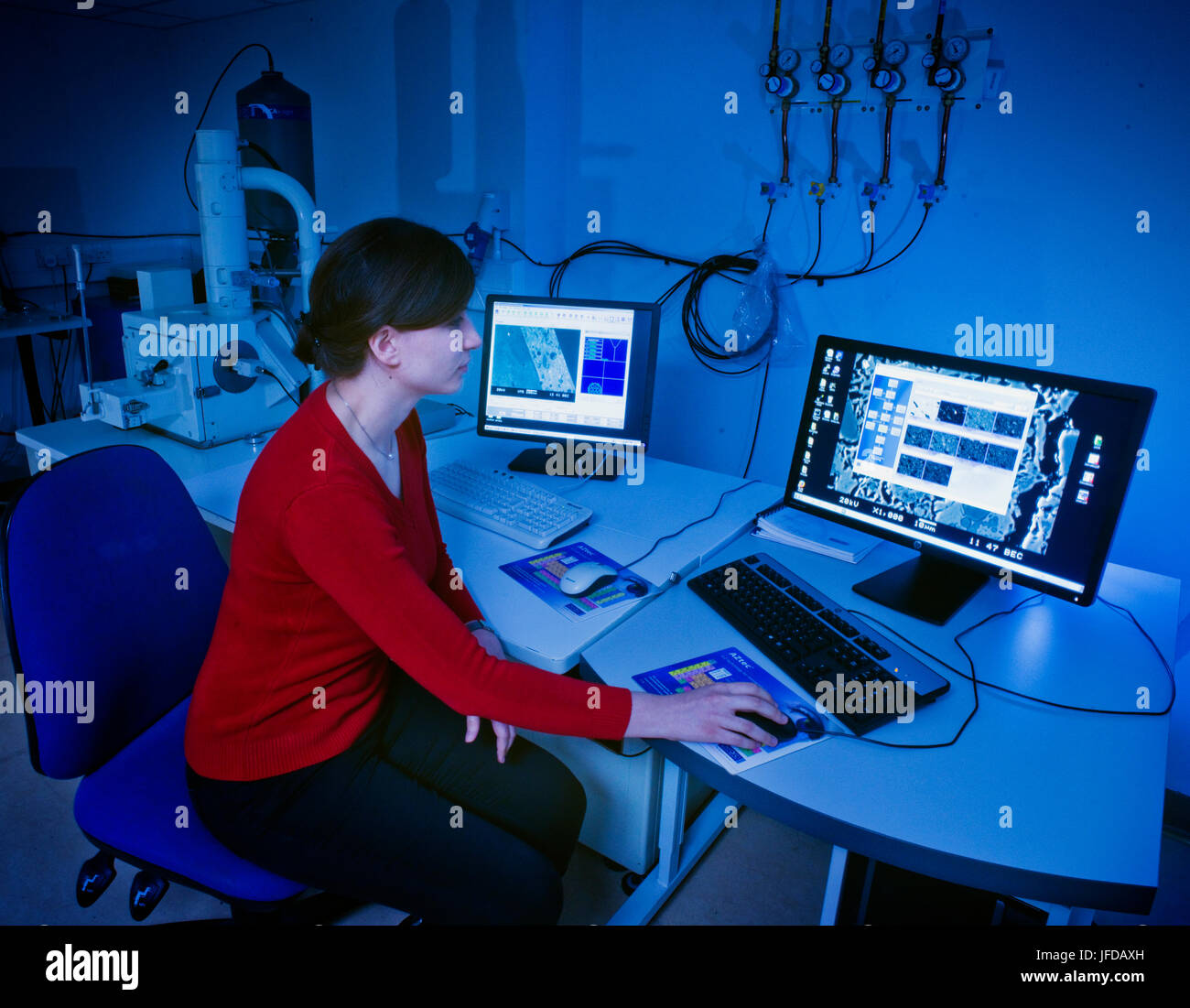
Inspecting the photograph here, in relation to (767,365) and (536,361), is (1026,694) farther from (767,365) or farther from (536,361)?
(767,365)

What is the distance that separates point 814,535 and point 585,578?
1.80 ft

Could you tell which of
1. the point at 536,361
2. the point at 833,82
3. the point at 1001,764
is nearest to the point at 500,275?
the point at 536,361

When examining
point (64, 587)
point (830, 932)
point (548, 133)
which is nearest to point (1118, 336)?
point (830, 932)

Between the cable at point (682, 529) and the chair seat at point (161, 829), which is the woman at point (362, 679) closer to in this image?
the chair seat at point (161, 829)

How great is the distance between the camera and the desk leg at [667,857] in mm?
1557

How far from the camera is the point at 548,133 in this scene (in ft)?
8.07

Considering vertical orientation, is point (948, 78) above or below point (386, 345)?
above

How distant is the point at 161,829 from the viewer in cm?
113

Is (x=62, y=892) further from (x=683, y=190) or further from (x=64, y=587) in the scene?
(x=683, y=190)

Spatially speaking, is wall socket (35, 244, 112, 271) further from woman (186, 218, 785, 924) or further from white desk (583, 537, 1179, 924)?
white desk (583, 537, 1179, 924)

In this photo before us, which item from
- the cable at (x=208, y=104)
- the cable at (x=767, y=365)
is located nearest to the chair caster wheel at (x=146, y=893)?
the cable at (x=767, y=365)

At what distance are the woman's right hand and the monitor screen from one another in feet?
3.08

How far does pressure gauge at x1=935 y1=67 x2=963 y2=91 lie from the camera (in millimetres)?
1840

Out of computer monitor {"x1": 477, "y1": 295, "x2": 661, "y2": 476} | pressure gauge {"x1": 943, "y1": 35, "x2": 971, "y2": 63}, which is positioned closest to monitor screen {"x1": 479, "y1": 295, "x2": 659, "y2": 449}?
computer monitor {"x1": 477, "y1": 295, "x2": 661, "y2": 476}
